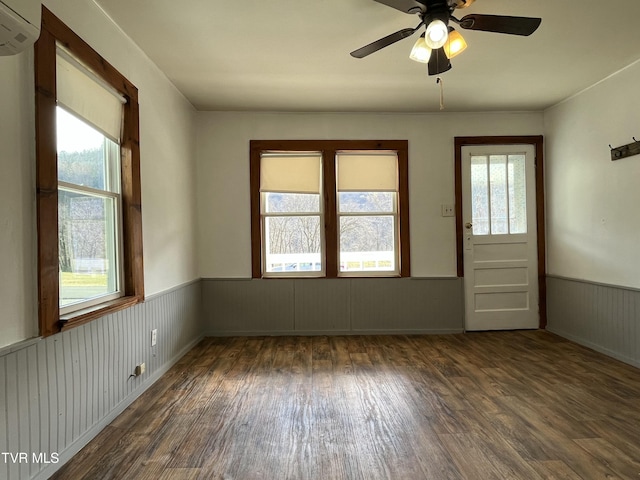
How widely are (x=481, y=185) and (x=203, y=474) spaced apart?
13.1ft

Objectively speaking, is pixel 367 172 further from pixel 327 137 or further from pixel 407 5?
pixel 407 5

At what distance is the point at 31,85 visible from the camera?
5.74ft

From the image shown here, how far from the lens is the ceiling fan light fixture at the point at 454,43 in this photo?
227 centimetres

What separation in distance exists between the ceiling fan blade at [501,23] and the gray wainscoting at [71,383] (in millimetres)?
2705

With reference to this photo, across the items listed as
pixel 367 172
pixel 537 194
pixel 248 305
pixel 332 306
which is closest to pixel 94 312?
pixel 248 305

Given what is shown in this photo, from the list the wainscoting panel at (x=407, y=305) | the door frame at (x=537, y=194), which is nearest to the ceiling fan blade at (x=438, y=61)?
the door frame at (x=537, y=194)

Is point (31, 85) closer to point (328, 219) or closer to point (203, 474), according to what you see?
point (203, 474)

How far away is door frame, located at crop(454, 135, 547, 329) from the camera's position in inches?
175

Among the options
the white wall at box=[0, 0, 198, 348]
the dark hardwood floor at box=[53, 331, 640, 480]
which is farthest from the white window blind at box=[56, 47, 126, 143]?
the dark hardwood floor at box=[53, 331, 640, 480]

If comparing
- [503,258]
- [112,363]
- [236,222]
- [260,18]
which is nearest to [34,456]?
[112,363]

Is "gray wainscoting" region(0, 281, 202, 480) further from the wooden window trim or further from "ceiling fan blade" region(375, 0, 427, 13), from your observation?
"ceiling fan blade" region(375, 0, 427, 13)

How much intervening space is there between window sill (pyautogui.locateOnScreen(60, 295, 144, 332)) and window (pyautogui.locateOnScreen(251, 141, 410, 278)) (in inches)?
73.0

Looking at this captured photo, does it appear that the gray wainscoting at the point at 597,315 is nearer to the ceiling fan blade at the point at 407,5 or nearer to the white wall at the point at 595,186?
the white wall at the point at 595,186

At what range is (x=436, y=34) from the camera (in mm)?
2090
